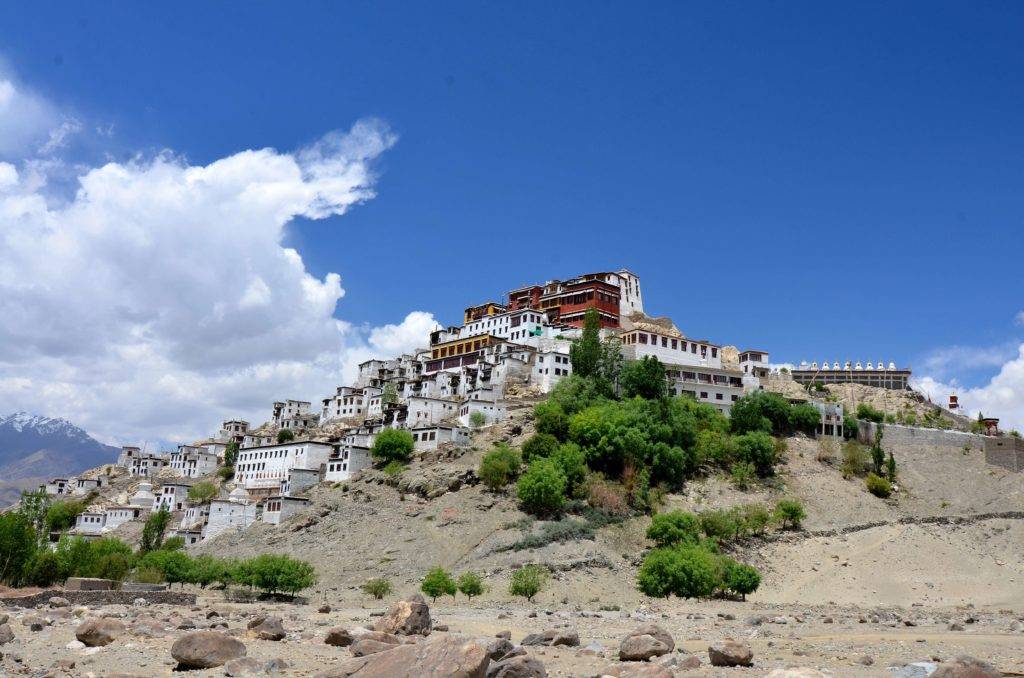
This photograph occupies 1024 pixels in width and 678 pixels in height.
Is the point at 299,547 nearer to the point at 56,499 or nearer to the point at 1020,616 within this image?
the point at 1020,616

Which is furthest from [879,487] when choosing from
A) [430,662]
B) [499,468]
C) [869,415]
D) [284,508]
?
[430,662]

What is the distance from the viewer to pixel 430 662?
550 inches

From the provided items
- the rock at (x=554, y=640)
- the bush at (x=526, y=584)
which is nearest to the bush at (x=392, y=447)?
the bush at (x=526, y=584)

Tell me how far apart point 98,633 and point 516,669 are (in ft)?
46.5

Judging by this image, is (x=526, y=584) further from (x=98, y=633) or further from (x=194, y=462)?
(x=194, y=462)

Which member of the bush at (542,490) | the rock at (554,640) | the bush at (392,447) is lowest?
the rock at (554,640)

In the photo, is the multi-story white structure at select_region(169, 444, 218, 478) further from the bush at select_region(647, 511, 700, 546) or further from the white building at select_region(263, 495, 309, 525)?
the bush at select_region(647, 511, 700, 546)

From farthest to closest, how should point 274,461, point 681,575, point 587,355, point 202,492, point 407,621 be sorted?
point 202,492
point 274,461
point 587,355
point 681,575
point 407,621

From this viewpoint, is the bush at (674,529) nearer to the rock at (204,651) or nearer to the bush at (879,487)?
the bush at (879,487)

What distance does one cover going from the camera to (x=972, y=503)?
66.6m

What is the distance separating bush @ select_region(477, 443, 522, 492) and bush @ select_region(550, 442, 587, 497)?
3559mm

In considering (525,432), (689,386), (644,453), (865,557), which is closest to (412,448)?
(525,432)

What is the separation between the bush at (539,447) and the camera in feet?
217

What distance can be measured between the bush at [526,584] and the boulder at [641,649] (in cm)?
2534
